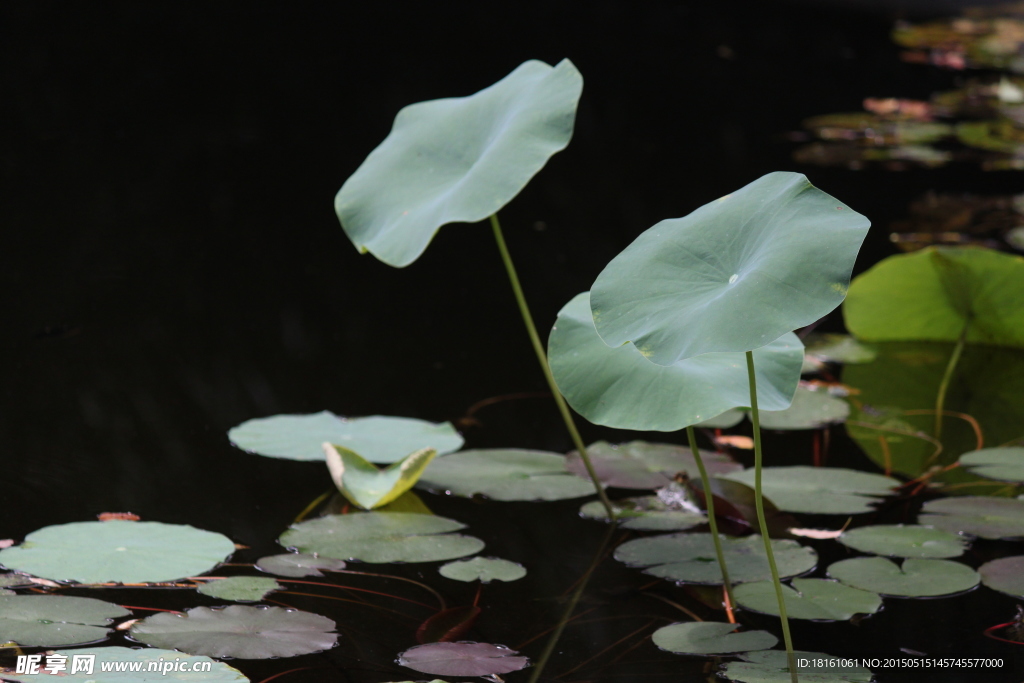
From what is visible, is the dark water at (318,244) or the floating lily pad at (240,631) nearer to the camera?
the floating lily pad at (240,631)

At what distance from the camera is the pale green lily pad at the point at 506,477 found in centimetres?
143

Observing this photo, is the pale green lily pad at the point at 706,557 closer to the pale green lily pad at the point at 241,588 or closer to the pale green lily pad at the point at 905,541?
the pale green lily pad at the point at 905,541

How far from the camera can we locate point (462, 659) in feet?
3.38

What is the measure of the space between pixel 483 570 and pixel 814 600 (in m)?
0.41

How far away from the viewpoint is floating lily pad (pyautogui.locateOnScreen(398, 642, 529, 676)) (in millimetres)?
1014

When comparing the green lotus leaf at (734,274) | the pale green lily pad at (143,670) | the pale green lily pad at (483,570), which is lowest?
the pale green lily pad at (483,570)

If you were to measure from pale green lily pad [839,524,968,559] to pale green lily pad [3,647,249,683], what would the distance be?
0.82m

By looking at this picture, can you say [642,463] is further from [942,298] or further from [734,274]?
[942,298]

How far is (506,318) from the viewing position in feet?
7.08

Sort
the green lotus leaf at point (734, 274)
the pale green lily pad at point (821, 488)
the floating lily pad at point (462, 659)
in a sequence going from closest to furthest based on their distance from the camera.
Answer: the green lotus leaf at point (734, 274) < the floating lily pad at point (462, 659) < the pale green lily pad at point (821, 488)

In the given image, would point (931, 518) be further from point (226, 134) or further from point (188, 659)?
point (226, 134)

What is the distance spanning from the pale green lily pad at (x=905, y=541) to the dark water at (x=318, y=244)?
54 mm

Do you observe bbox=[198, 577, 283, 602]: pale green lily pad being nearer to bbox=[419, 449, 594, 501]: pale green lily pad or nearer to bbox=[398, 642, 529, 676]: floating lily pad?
bbox=[398, 642, 529, 676]: floating lily pad

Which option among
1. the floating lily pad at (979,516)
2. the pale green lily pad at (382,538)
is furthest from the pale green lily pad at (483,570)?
the floating lily pad at (979,516)
